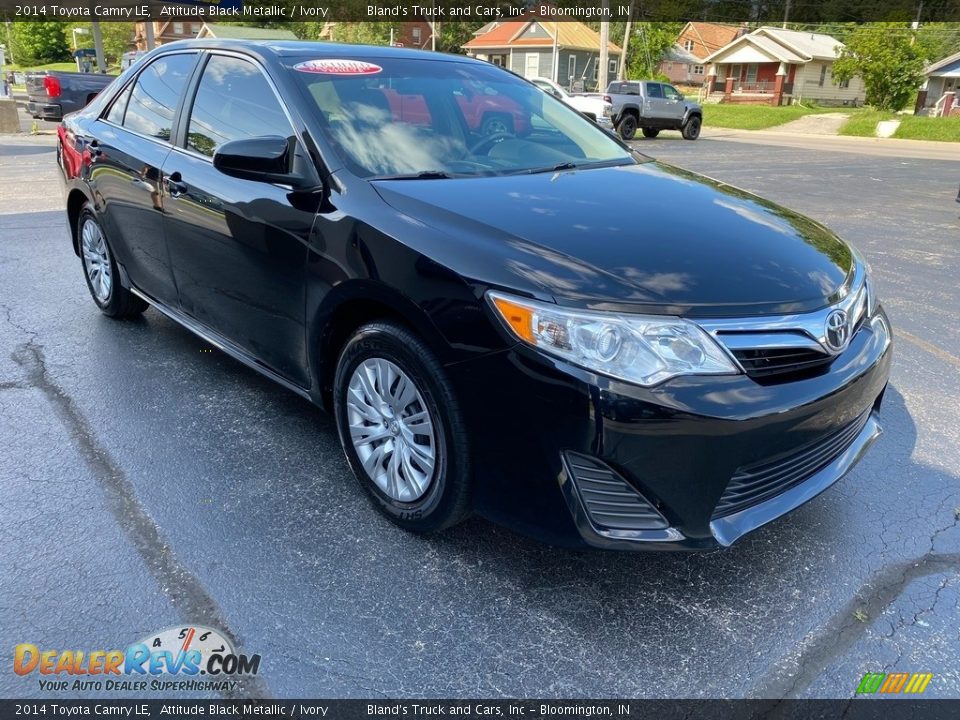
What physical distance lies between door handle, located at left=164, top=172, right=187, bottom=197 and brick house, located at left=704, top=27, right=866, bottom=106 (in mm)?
55759

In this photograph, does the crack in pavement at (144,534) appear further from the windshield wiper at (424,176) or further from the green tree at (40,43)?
the green tree at (40,43)

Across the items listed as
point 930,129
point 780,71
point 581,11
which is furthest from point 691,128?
point 581,11

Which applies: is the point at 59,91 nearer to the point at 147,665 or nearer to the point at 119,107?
the point at 119,107

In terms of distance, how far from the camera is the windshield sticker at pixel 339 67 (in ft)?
10.9

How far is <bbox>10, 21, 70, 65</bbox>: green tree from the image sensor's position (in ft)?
242

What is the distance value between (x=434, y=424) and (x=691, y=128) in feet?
84.4

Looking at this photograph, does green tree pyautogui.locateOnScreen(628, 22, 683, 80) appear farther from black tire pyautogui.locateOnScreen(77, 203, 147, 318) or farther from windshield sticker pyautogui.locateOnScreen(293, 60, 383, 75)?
windshield sticker pyautogui.locateOnScreen(293, 60, 383, 75)

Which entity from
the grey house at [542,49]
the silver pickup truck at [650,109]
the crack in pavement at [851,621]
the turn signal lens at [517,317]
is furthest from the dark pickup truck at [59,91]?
the grey house at [542,49]

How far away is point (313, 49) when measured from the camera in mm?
3545

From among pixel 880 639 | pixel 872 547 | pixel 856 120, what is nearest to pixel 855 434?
pixel 872 547

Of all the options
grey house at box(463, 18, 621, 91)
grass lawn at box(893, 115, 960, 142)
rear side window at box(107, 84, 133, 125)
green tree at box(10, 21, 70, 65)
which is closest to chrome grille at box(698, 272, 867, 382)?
rear side window at box(107, 84, 133, 125)

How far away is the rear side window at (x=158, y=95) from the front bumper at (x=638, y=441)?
259 cm

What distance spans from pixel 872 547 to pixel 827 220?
24.7 ft

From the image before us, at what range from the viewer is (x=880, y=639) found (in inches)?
93.0
